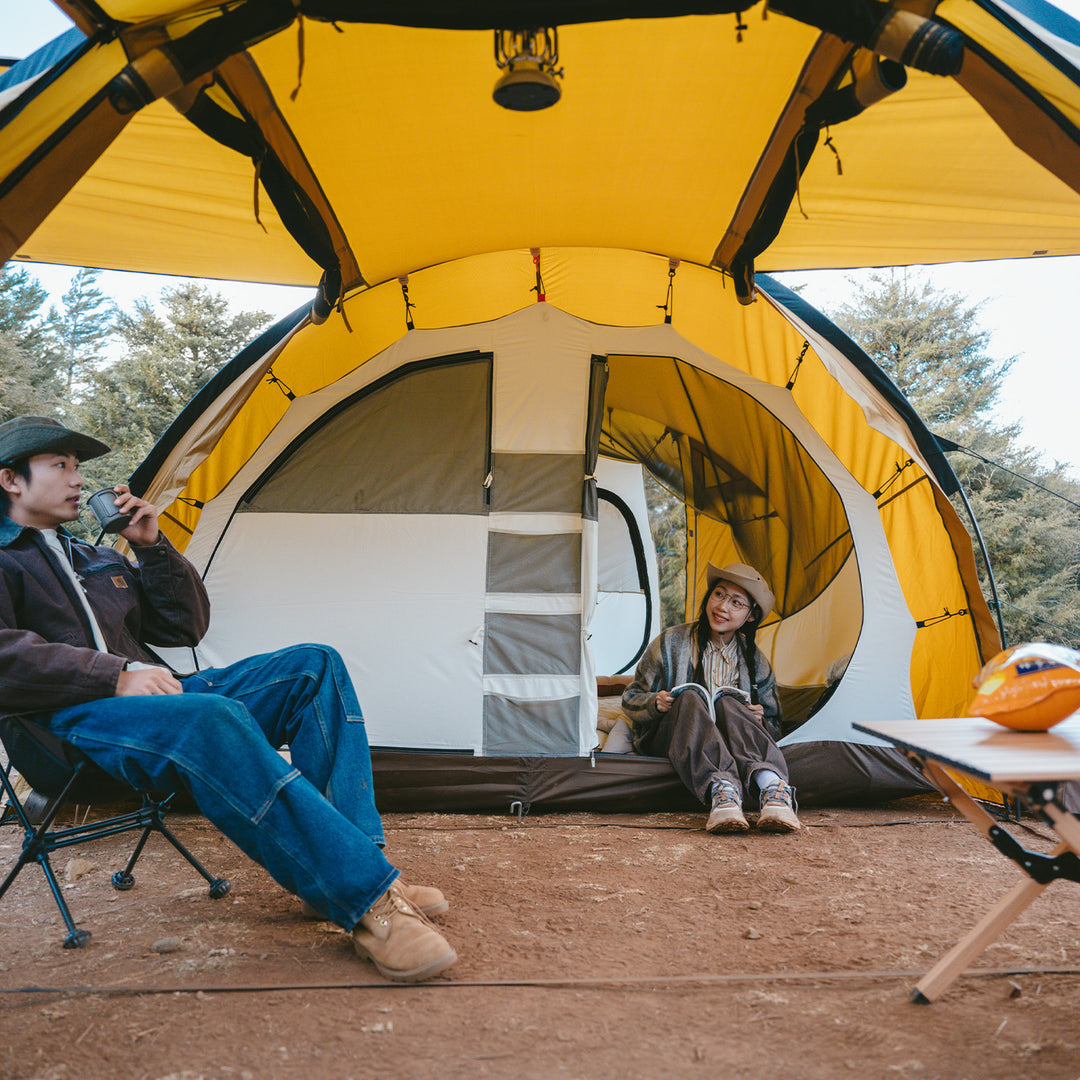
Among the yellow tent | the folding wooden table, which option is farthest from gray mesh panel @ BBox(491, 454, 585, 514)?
the folding wooden table

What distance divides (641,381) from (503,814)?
7.89 feet

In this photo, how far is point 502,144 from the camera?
2.64 m

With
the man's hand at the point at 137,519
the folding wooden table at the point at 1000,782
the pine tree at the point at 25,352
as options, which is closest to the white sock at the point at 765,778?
the folding wooden table at the point at 1000,782

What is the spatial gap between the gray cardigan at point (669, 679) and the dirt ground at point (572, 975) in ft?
2.17

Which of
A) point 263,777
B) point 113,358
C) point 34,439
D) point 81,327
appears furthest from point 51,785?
point 81,327

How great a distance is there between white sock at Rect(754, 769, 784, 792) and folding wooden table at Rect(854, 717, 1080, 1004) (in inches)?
49.9

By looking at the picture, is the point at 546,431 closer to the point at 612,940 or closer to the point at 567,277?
the point at 567,277

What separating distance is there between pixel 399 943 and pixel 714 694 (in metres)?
1.89

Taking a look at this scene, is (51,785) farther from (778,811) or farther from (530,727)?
(778,811)

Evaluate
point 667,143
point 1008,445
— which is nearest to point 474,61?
point 667,143

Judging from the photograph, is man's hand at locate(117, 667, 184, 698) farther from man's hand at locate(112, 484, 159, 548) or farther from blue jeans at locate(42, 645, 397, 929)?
man's hand at locate(112, 484, 159, 548)

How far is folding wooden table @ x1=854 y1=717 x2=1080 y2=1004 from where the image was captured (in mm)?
1330

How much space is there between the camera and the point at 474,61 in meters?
2.23

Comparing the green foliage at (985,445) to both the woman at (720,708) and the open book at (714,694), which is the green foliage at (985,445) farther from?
the open book at (714,694)
